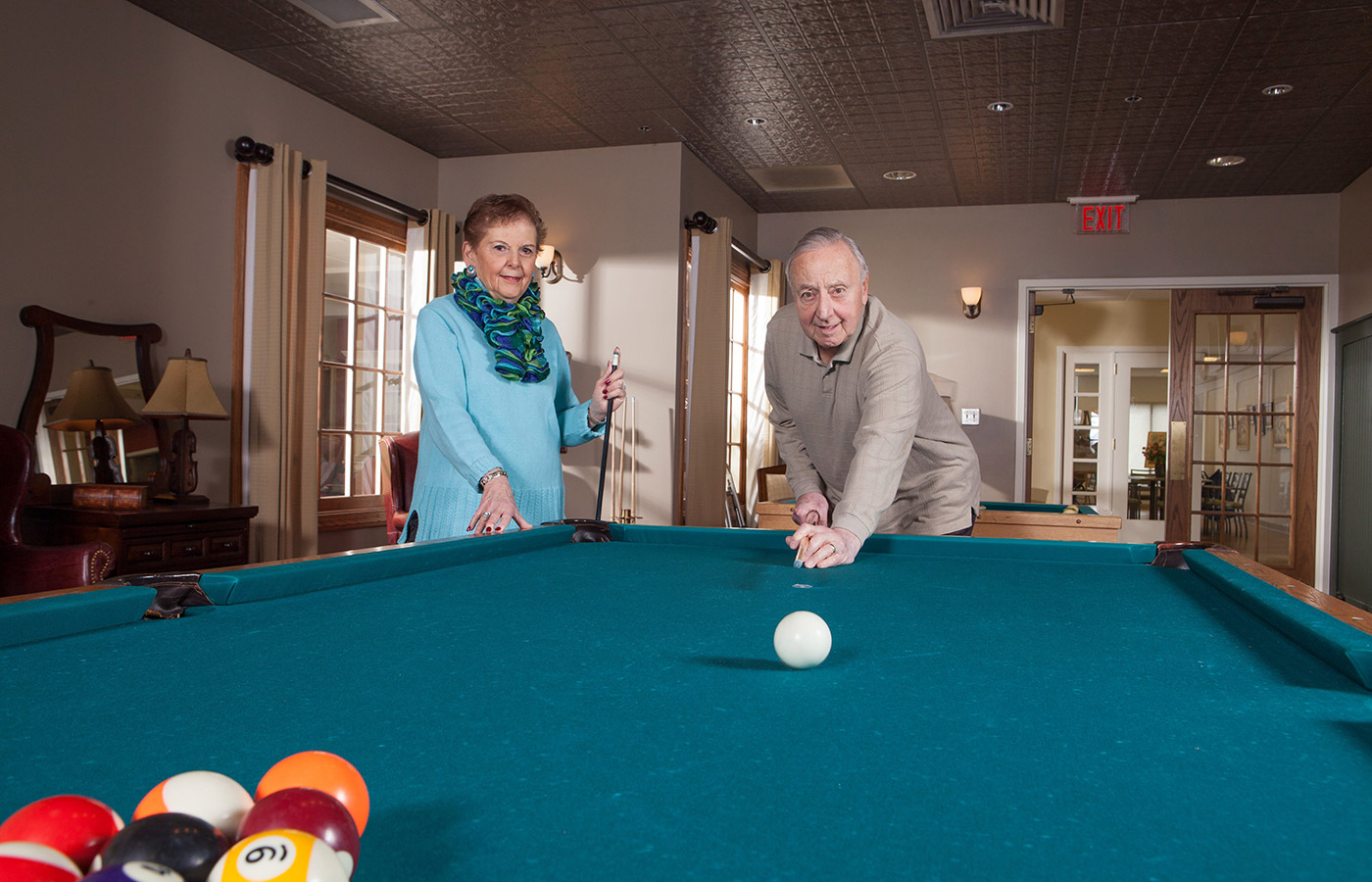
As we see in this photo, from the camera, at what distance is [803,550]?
188cm

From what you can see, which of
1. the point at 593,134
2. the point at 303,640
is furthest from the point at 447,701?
the point at 593,134

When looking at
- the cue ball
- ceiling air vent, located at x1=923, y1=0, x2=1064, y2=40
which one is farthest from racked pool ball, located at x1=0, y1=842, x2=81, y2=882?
ceiling air vent, located at x1=923, y1=0, x2=1064, y2=40

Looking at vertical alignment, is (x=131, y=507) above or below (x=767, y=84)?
below

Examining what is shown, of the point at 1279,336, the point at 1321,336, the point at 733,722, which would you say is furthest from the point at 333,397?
the point at 1321,336

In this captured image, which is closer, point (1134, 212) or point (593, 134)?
point (593, 134)

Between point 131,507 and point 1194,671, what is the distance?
3381mm

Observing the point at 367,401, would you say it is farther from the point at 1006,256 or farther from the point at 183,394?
the point at 1006,256

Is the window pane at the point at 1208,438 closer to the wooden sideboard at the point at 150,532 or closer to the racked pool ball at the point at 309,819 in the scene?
the wooden sideboard at the point at 150,532

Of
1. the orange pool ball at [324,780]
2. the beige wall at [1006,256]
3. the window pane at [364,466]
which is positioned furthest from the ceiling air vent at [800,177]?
the orange pool ball at [324,780]

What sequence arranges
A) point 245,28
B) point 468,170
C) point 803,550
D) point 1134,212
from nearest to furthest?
point 803,550 → point 245,28 → point 468,170 → point 1134,212

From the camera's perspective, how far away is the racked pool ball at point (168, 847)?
1.54 feet

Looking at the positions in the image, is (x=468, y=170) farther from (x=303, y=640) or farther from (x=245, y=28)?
(x=303, y=640)

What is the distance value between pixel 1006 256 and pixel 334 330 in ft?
15.2

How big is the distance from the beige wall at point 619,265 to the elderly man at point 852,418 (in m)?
2.97
